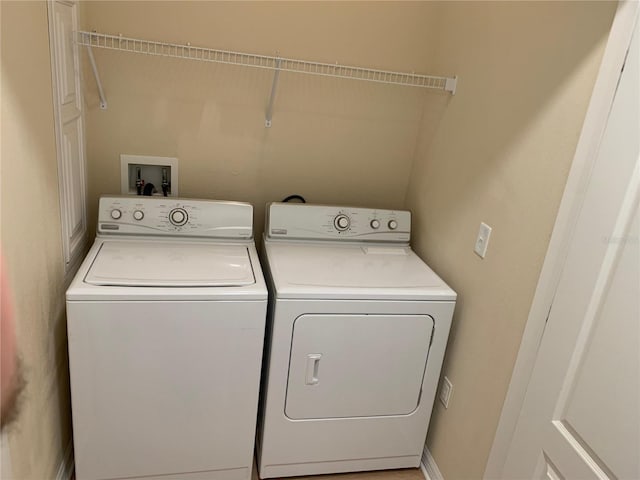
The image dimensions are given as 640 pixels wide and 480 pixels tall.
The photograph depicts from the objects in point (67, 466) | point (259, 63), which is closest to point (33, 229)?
point (67, 466)

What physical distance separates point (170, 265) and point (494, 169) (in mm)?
1243

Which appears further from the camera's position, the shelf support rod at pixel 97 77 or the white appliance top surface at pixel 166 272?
the shelf support rod at pixel 97 77

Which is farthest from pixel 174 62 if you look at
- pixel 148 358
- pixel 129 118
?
pixel 148 358

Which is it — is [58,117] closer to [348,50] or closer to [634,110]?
[348,50]

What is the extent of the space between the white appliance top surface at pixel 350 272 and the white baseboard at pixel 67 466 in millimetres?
1086

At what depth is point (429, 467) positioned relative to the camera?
2139 millimetres

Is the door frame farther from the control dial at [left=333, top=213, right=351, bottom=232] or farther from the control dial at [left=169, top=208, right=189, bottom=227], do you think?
the control dial at [left=169, top=208, right=189, bottom=227]

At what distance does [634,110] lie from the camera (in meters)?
1.16

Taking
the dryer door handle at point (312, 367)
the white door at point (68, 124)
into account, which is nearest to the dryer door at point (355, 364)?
the dryer door handle at point (312, 367)

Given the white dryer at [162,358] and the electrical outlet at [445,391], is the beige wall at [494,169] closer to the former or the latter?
the electrical outlet at [445,391]

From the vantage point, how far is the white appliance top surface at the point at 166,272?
5.37ft

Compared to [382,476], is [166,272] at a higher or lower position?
higher

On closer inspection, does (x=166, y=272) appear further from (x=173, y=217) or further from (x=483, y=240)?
(x=483, y=240)

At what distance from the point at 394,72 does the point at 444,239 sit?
791 millimetres
